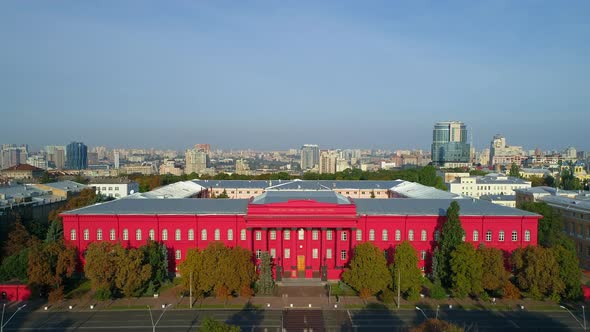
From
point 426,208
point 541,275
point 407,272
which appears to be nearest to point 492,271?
point 541,275

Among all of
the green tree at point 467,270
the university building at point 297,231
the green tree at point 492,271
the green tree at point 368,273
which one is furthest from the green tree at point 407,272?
the university building at point 297,231

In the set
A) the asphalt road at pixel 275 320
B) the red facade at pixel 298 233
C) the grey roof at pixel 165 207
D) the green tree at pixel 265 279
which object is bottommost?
the asphalt road at pixel 275 320

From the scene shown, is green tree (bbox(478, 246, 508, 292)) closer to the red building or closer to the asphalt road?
the asphalt road

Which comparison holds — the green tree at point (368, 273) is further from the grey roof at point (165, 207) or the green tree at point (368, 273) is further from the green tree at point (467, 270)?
the grey roof at point (165, 207)

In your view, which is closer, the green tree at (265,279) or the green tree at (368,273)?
the green tree at (368,273)

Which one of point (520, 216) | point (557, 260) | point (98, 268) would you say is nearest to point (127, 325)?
point (98, 268)

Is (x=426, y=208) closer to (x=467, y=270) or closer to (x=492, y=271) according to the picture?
(x=467, y=270)

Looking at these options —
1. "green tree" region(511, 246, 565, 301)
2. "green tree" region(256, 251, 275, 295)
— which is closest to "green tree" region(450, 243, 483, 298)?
"green tree" region(511, 246, 565, 301)
